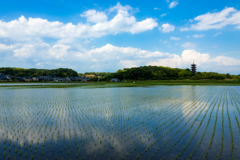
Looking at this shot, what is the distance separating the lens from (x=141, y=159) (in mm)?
5633

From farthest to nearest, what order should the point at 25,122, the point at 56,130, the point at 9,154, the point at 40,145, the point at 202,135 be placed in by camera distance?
the point at 25,122 → the point at 56,130 → the point at 202,135 → the point at 40,145 → the point at 9,154

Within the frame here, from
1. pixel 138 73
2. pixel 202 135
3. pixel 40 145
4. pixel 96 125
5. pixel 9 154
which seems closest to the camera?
pixel 9 154

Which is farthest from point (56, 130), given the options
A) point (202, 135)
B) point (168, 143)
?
point (202, 135)

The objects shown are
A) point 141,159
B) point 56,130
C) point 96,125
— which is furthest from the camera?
point 96,125

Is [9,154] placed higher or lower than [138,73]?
lower

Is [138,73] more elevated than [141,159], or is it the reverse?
[138,73]

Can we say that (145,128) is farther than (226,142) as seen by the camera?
Yes

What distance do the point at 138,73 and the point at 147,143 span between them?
107m

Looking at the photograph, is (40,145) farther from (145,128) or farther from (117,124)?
(145,128)

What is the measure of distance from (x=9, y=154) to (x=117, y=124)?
559 cm

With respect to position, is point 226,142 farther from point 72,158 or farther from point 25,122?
point 25,122

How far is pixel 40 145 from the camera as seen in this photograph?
22.3ft

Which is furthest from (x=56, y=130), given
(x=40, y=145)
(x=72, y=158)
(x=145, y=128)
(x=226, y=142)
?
(x=226, y=142)

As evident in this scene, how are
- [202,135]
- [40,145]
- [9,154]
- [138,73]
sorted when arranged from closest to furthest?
[9,154], [40,145], [202,135], [138,73]
